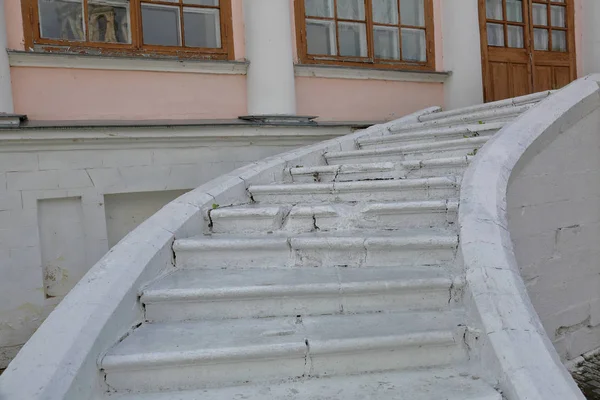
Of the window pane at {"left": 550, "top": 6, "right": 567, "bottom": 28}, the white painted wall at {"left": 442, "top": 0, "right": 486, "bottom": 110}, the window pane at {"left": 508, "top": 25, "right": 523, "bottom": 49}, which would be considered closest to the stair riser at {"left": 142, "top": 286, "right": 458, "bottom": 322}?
the white painted wall at {"left": 442, "top": 0, "right": 486, "bottom": 110}

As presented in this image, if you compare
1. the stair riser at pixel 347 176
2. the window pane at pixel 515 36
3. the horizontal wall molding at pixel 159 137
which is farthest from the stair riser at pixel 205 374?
the window pane at pixel 515 36

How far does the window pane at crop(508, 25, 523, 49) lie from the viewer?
7.76m

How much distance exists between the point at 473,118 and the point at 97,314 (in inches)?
165

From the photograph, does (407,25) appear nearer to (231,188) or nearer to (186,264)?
(231,188)

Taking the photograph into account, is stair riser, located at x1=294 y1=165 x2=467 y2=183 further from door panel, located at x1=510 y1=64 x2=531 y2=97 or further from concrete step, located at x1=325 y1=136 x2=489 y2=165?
door panel, located at x1=510 y1=64 x2=531 y2=97

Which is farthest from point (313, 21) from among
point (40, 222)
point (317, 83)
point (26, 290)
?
point (26, 290)

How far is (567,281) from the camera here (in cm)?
448

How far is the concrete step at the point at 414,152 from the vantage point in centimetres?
446

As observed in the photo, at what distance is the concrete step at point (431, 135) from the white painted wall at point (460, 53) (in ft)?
5.90

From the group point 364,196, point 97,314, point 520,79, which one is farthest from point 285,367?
point 520,79

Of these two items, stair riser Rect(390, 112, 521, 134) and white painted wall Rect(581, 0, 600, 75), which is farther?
white painted wall Rect(581, 0, 600, 75)

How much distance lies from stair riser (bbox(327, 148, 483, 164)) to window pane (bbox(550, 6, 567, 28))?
4.99 meters

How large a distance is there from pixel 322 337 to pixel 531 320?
955mm

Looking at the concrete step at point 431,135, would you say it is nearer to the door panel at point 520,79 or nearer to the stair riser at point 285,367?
the stair riser at point 285,367
